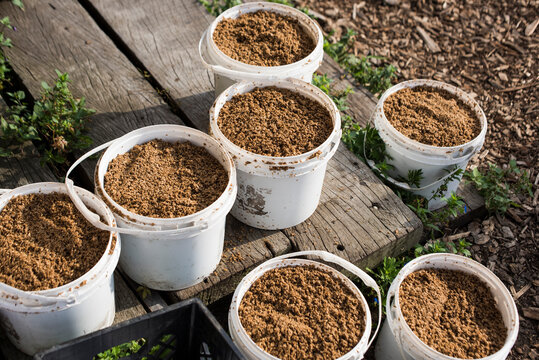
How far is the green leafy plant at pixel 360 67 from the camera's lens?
4545 millimetres

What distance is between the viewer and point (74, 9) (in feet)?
14.1

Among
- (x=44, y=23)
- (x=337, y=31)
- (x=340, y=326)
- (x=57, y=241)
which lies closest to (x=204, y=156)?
(x=57, y=241)

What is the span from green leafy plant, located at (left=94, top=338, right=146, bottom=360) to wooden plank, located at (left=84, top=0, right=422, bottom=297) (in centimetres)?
40

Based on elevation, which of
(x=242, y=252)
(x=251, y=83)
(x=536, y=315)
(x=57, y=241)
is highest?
(x=251, y=83)

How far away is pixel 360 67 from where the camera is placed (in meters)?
4.74

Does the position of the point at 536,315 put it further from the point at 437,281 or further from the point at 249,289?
the point at 249,289

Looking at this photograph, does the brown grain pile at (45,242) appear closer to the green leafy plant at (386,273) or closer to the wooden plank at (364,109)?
the green leafy plant at (386,273)

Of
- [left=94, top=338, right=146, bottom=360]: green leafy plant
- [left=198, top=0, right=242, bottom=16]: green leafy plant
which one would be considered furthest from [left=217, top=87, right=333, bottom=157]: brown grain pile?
[left=198, top=0, right=242, bottom=16]: green leafy plant

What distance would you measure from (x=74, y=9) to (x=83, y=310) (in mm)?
2576

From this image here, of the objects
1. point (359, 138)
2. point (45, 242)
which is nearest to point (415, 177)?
point (359, 138)

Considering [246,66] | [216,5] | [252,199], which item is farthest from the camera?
[216,5]

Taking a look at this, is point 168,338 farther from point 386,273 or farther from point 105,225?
point 386,273

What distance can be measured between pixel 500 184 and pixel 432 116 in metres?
0.76

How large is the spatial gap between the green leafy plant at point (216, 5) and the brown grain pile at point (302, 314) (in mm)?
2418
